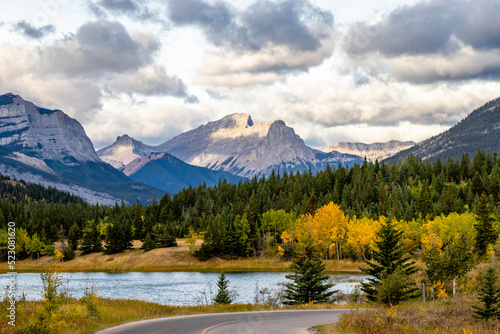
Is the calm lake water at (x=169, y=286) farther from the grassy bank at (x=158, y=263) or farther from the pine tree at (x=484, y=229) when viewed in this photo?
the pine tree at (x=484, y=229)

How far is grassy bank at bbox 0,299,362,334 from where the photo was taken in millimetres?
26391

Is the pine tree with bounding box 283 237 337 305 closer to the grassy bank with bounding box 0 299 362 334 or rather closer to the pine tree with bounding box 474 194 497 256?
the grassy bank with bounding box 0 299 362 334

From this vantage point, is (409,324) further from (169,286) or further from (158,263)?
(158,263)

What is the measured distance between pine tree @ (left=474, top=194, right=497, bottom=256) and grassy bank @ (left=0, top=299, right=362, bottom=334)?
253 feet

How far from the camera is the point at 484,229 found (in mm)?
102562

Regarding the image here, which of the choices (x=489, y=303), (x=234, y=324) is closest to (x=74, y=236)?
(x=234, y=324)

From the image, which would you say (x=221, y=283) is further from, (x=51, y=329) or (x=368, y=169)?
(x=368, y=169)

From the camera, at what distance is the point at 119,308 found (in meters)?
34.6

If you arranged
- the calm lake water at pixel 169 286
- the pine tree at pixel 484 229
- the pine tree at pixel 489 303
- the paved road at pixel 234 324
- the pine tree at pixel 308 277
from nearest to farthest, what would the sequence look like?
the paved road at pixel 234 324 < the pine tree at pixel 489 303 < the pine tree at pixel 308 277 < the calm lake water at pixel 169 286 < the pine tree at pixel 484 229

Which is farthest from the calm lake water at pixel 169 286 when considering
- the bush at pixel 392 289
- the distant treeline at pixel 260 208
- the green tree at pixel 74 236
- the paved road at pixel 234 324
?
the green tree at pixel 74 236

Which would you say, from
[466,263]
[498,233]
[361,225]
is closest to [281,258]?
[361,225]

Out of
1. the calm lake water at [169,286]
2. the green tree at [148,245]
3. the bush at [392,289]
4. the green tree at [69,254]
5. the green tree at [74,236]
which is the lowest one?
the calm lake water at [169,286]

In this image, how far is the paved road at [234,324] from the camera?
27828 millimetres

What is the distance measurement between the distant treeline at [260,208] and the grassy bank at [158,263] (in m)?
4.33
